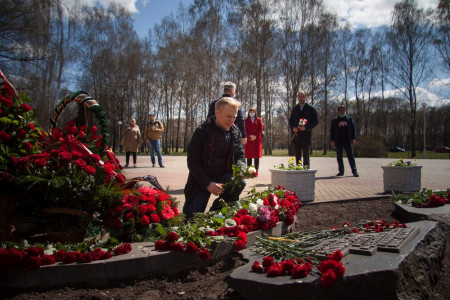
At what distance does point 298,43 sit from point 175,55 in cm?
1255

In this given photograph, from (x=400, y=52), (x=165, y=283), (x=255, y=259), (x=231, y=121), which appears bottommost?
(x=165, y=283)

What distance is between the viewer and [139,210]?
3.04 meters

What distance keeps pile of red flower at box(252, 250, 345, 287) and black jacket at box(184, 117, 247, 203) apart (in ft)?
5.66

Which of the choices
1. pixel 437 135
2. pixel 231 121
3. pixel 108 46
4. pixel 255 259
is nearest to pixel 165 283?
pixel 255 259

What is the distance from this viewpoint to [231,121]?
158 inches

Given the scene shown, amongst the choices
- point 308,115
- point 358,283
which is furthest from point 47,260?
point 308,115

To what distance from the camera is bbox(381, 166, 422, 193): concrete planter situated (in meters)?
6.74

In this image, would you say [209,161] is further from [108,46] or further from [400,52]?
[108,46]

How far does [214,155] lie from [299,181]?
225cm

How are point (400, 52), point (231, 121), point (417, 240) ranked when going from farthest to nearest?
point (400, 52), point (231, 121), point (417, 240)

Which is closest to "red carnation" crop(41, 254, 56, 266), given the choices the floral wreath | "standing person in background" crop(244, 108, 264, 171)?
the floral wreath

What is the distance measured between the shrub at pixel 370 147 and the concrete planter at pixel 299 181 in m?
24.7

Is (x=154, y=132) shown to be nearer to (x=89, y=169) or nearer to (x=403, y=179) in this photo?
(x=403, y=179)

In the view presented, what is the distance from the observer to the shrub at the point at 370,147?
28.3 meters
